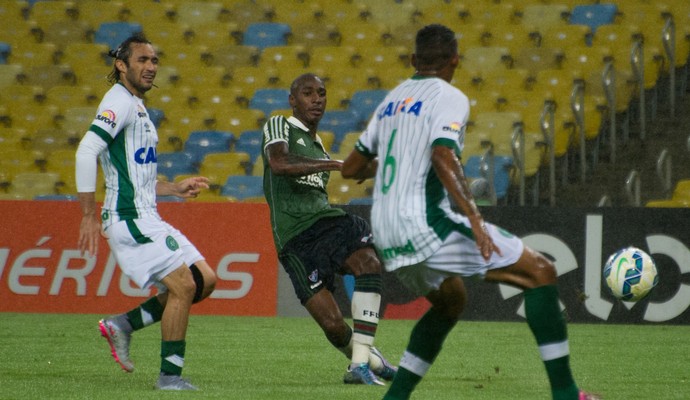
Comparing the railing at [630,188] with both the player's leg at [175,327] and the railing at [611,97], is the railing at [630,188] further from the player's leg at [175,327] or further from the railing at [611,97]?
the player's leg at [175,327]

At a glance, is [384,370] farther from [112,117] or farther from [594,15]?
[594,15]

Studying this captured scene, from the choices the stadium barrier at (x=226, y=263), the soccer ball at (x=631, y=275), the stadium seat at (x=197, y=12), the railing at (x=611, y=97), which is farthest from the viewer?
the stadium seat at (x=197, y=12)

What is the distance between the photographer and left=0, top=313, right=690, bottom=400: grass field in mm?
6523

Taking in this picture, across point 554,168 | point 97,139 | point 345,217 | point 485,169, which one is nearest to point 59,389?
point 97,139

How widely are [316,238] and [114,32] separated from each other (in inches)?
466

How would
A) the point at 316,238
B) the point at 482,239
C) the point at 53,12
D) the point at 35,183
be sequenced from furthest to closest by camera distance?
1. the point at 53,12
2. the point at 35,183
3. the point at 316,238
4. the point at 482,239

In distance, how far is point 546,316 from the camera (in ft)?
16.4

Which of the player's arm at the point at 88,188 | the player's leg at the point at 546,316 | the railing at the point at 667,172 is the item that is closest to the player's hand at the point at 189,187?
the player's arm at the point at 88,188

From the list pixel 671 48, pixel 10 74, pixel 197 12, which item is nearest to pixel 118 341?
pixel 671 48

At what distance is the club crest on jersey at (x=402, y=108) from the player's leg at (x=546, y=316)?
0.79 metres

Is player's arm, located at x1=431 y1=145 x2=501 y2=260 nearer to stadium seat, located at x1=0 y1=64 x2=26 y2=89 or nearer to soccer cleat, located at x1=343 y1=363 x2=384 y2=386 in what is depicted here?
soccer cleat, located at x1=343 y1=363 x2=384 y2=386

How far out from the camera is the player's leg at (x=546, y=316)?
4.96m

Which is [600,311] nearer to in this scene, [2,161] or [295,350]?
[295,350]

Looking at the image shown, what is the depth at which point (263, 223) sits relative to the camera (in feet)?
41.4
